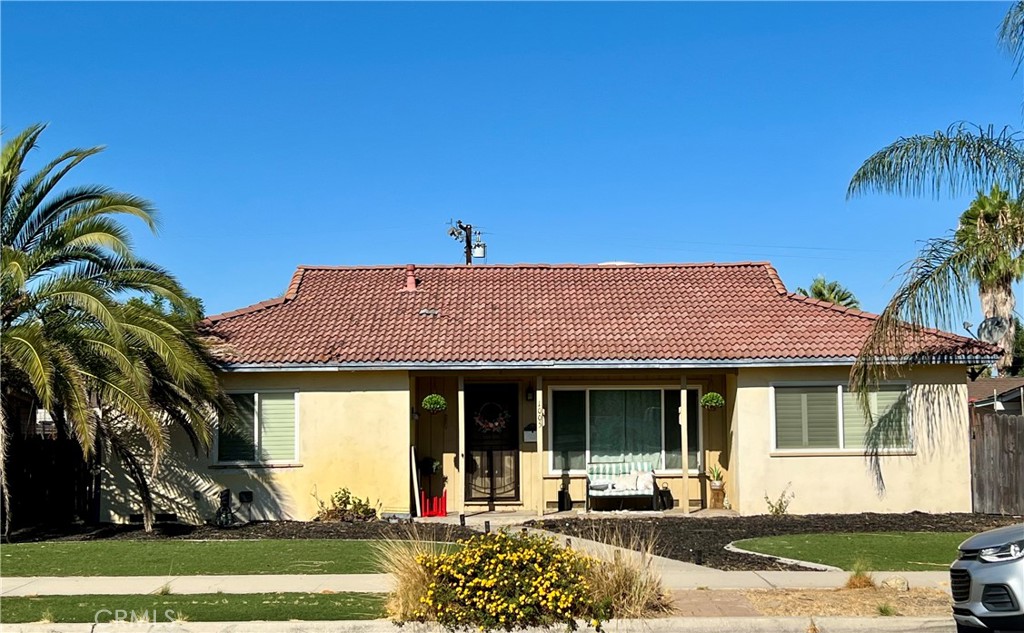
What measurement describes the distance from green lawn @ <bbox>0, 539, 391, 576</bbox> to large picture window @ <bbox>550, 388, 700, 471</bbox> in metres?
5.59

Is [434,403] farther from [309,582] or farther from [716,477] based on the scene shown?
[309,582]

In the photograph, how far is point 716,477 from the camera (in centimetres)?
1917

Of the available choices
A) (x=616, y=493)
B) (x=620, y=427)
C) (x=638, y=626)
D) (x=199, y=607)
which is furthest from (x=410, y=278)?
(x=638, y=626)

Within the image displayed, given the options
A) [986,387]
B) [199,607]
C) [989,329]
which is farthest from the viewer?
[986,387]

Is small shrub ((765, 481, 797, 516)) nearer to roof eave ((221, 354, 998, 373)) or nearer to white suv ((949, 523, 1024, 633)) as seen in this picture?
roof eave ((221, 354, 998, 373))

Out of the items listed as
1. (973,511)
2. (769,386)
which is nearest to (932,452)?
(973,511)

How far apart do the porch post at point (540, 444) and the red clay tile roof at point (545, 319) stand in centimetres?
82

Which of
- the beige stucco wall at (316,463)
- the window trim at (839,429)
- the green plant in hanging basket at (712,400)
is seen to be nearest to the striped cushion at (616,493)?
the green plant in hanging basket at (712,400)

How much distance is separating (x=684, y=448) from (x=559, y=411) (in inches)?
95.5

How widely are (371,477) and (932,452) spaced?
9.59 metres

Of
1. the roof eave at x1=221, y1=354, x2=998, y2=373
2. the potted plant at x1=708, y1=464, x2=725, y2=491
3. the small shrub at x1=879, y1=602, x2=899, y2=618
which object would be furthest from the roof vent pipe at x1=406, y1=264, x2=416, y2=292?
the small shrub at x1=879, y1=602, x2=899, y2=618

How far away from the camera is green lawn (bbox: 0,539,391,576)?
1270 cm

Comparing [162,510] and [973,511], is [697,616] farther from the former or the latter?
[162,510]

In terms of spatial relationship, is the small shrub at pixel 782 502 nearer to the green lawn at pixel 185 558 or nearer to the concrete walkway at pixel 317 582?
the concrete walkway at pixel 317 582
